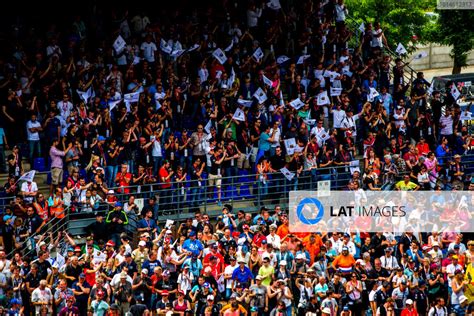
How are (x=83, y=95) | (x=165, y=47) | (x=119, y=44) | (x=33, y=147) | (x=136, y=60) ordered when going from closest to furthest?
1. (x=33, y=147)
2. (x=83, y=95)
3. (x=119, y=44)
4. (x=136, y=60)
5. (x=165, y=47)

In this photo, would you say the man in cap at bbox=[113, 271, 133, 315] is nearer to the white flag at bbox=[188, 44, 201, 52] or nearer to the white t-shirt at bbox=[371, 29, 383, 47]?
the white flag at bbox=[188, 44, 201, 52]

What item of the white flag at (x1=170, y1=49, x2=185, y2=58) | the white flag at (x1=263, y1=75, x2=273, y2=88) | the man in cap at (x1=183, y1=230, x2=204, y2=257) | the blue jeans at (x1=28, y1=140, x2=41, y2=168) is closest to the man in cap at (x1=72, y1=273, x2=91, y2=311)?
the man in cap at (x1=183, y1=230, x2=204, y2=257)

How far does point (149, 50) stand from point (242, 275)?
27.8 feet

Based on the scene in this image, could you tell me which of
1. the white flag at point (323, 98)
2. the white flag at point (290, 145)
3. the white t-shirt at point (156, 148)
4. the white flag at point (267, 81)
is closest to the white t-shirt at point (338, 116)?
the white flag at point (323, 98)

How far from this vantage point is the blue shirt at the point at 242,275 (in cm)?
2897

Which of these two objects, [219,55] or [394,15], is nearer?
[219,55]

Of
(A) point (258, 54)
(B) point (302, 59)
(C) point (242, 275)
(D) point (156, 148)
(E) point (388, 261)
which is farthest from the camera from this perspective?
(B) point (302, 59)

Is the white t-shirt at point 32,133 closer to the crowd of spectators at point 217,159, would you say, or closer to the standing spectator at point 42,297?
the crowd of spectators at point 217,159

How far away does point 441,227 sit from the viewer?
3188cm

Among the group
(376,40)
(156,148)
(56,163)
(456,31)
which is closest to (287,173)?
(156,148)

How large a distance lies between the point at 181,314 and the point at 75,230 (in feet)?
13.3

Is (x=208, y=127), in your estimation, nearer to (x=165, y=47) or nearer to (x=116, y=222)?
(x=165, y=47)

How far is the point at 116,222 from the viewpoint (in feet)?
98.9

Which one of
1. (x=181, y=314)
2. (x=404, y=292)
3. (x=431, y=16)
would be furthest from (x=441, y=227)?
(x=431, y=16)
